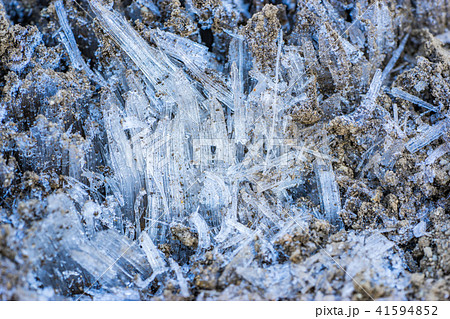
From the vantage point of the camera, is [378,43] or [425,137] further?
[378,43]

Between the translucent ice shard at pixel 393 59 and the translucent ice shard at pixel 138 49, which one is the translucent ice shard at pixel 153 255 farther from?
the translucent ice shard at pixel 393 59

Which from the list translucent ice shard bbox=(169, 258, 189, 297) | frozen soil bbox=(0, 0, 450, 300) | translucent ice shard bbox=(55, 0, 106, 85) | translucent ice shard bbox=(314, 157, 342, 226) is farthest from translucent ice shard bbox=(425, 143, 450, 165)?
translucent ice shard bbox=(55, 0, 106, 85)

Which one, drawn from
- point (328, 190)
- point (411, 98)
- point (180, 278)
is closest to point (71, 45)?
point (180, 278)

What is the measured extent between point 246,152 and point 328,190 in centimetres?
34

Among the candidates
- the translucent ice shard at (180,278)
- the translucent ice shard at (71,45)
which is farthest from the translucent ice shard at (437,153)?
the translucent ice shard at (71,45)

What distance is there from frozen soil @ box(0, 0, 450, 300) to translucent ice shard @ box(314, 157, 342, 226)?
0.02 metres

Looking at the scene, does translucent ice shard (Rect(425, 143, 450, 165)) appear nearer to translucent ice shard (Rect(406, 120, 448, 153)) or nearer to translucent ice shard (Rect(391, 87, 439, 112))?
translucent ice shard (Rect(406, 120, 448, 153))

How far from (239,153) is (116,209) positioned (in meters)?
0.51

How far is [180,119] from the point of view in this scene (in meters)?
1.55

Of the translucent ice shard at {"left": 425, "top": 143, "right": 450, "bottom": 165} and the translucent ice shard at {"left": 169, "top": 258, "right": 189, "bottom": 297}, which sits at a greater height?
the translucent ice shard at {"left": 425, "top": 143, "right": 450, "bottom": 165}

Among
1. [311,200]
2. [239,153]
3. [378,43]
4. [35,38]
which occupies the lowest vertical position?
[311,200]

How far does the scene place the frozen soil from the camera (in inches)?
49.2

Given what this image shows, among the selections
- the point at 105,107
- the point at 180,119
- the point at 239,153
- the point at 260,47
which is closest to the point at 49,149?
the point at 105,107

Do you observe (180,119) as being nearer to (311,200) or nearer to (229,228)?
(229,228)
